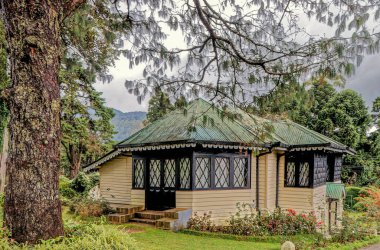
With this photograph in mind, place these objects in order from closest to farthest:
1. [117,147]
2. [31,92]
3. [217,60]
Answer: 1. [31,92]
2. [217,60]
3. [117,147]

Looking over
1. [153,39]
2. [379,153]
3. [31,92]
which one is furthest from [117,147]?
[379,153]

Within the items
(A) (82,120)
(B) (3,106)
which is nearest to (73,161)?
(A) (82,120)

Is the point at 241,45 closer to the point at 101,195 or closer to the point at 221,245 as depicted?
the point at 221,245

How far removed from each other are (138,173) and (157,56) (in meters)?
7.86

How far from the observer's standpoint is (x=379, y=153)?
25109 millimetres

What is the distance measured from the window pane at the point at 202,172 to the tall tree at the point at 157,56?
555cm

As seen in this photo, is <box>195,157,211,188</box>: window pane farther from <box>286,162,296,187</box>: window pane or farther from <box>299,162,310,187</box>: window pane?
<box>299,162,310,187</box>: window pane

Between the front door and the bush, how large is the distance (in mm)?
1624

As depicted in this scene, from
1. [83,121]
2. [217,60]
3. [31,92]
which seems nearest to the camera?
[31,92]

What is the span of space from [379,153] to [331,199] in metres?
12.0

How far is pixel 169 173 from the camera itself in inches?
496

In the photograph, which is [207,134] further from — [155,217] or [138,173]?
[138,173]

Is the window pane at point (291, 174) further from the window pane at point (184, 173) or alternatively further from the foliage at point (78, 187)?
the foliage at point (78, 187)

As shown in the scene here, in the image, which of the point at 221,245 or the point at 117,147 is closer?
the point at 221,245
